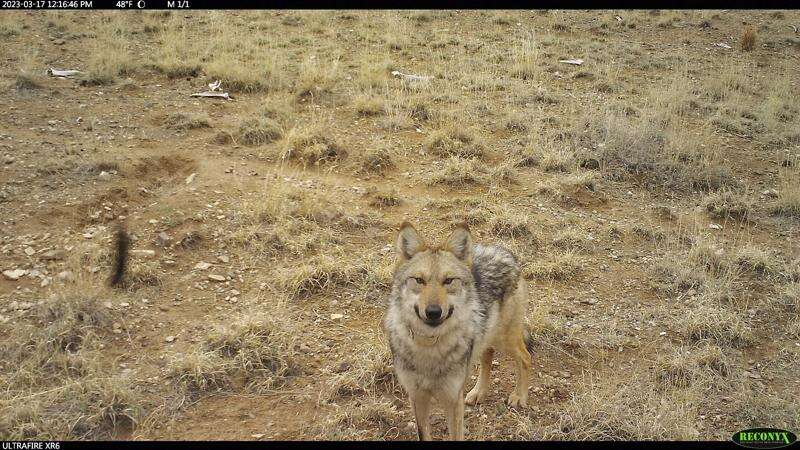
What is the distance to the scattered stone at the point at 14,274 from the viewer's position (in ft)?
18.1

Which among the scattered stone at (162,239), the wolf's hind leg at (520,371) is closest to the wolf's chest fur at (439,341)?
the wolf's hind leg at (520,371)

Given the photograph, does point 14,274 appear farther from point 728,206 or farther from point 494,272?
point 728,206

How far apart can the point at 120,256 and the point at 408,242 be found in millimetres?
3549

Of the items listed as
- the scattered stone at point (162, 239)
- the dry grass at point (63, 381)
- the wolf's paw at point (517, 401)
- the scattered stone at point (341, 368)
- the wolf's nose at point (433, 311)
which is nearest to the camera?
the wolf's nose at point (433, 311)

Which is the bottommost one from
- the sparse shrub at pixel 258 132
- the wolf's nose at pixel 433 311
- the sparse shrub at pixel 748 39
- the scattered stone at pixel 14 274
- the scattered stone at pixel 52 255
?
the scattered stone at pixel 14 274

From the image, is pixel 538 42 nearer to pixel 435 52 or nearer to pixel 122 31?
pixel 435 52

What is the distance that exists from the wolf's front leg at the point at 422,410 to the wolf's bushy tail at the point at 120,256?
347 cm

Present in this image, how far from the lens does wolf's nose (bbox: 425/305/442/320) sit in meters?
3.59

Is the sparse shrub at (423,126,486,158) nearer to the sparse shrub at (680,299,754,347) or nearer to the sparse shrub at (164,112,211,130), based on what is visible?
the sparse shrub at (164,112,211,130)

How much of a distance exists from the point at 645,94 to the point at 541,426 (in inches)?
378

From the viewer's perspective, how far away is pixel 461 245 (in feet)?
13.4

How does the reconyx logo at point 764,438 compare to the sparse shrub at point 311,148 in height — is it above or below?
below
